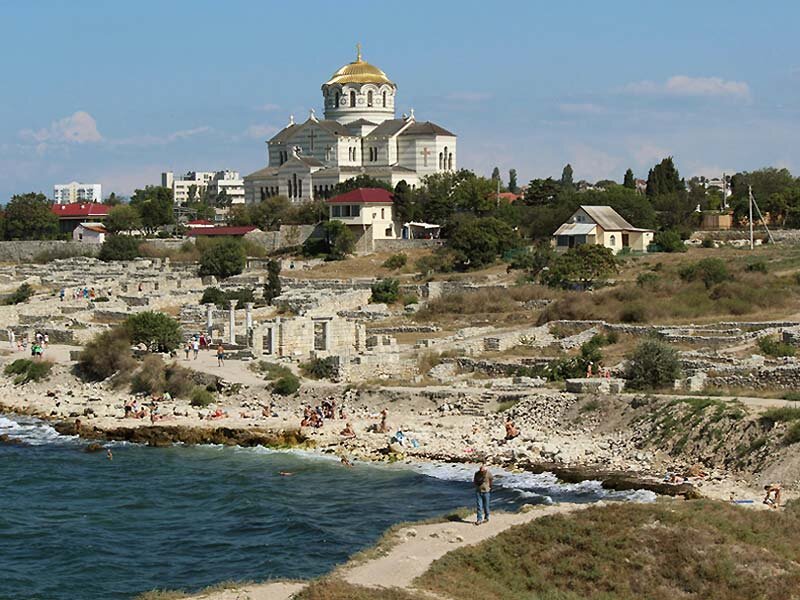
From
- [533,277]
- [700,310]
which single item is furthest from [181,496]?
[533,277]

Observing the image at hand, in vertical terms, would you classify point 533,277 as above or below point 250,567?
above

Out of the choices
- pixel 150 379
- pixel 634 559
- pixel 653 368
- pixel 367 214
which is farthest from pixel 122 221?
pixel 634 559

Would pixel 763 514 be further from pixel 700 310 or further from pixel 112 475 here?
pixel 700 310

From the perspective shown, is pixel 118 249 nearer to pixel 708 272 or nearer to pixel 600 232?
pixel 600 232

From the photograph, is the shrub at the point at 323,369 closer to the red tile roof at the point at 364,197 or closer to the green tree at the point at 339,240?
the green tree at the point at 339,240

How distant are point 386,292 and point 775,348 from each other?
22.5 metres

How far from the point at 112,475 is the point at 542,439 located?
32.8 ft

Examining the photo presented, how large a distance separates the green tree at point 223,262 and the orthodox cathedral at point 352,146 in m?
18.7

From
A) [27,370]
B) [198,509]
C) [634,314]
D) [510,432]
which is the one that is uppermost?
[634,314]

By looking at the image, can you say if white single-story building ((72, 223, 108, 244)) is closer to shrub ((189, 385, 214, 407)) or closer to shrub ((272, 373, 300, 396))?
shrub ((189, 385, 214, 407))

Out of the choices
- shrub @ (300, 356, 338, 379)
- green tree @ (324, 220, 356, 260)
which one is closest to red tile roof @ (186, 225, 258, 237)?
green tree @ (324, 220, 356, 260)

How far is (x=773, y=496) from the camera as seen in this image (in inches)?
1039

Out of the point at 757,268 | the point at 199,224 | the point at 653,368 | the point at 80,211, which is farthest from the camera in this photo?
the point at 80,211

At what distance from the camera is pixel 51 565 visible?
25.1 meters
